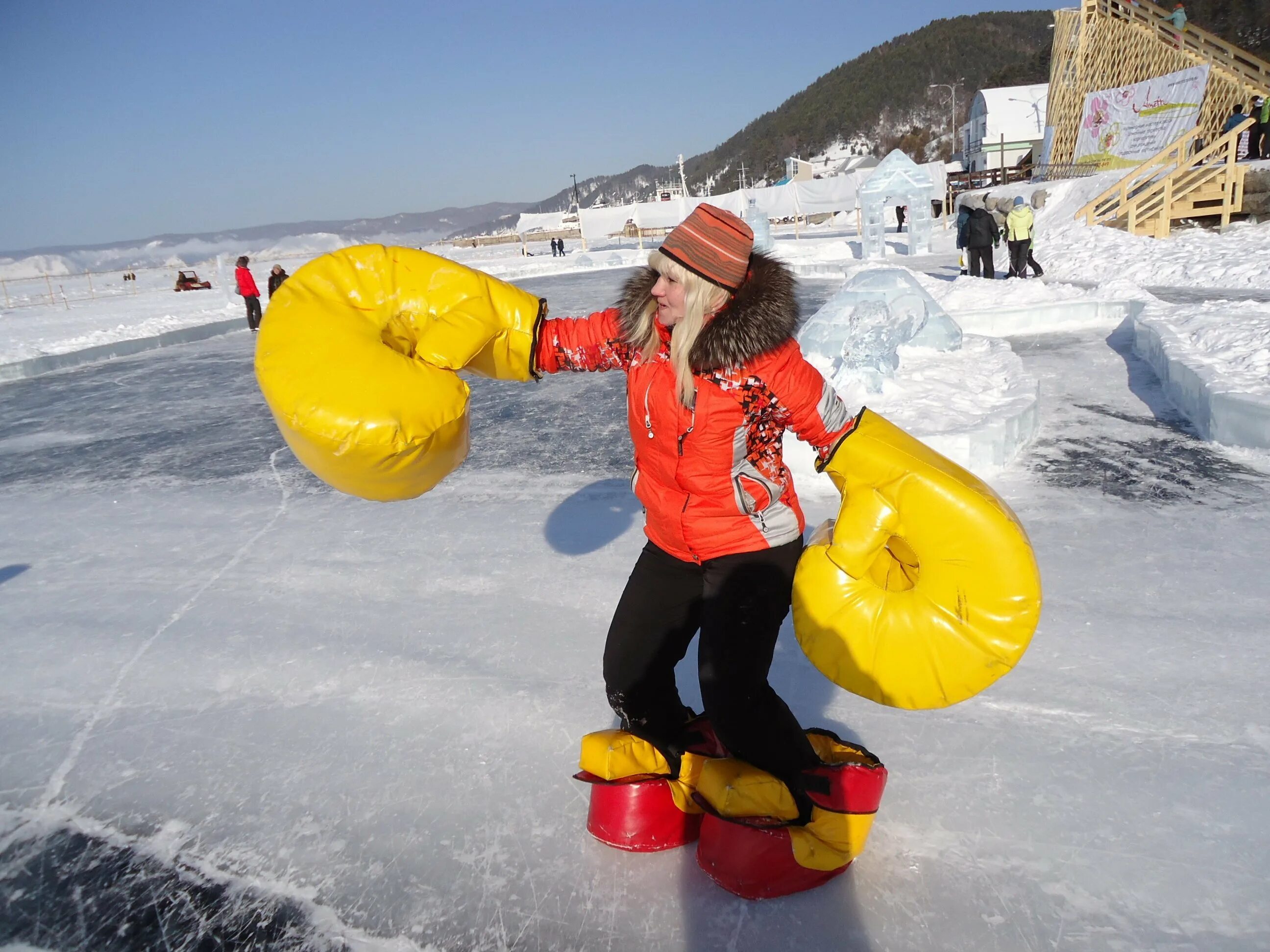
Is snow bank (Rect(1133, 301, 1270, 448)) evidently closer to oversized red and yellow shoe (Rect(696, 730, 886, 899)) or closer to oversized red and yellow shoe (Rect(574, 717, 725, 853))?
oversized red and yellow shoe (Rect(696, 730, 886, 899))

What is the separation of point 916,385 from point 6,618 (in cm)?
487

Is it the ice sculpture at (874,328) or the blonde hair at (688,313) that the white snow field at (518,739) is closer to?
the blonde hair at (688,313)

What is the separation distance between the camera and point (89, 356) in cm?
1094

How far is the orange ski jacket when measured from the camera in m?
1.58

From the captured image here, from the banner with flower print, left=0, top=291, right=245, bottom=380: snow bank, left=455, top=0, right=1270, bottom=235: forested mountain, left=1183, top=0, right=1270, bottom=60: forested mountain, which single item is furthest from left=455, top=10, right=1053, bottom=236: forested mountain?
left=0, top=291, right=245, bottom=380: snow bank

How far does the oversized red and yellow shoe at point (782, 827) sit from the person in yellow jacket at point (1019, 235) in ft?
37.0

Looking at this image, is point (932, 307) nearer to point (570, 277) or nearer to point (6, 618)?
point (6, 618)

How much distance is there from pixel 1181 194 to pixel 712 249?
52.8ft

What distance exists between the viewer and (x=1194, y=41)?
20.2 metres

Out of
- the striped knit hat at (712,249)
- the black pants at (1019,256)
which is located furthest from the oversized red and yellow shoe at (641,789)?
the black pants at (1019,256)

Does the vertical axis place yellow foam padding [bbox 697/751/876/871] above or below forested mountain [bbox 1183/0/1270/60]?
below

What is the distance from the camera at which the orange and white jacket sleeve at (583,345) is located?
1.80 m

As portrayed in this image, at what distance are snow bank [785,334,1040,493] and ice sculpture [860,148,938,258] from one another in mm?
12738

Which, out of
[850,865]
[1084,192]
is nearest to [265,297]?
[1084,192]
